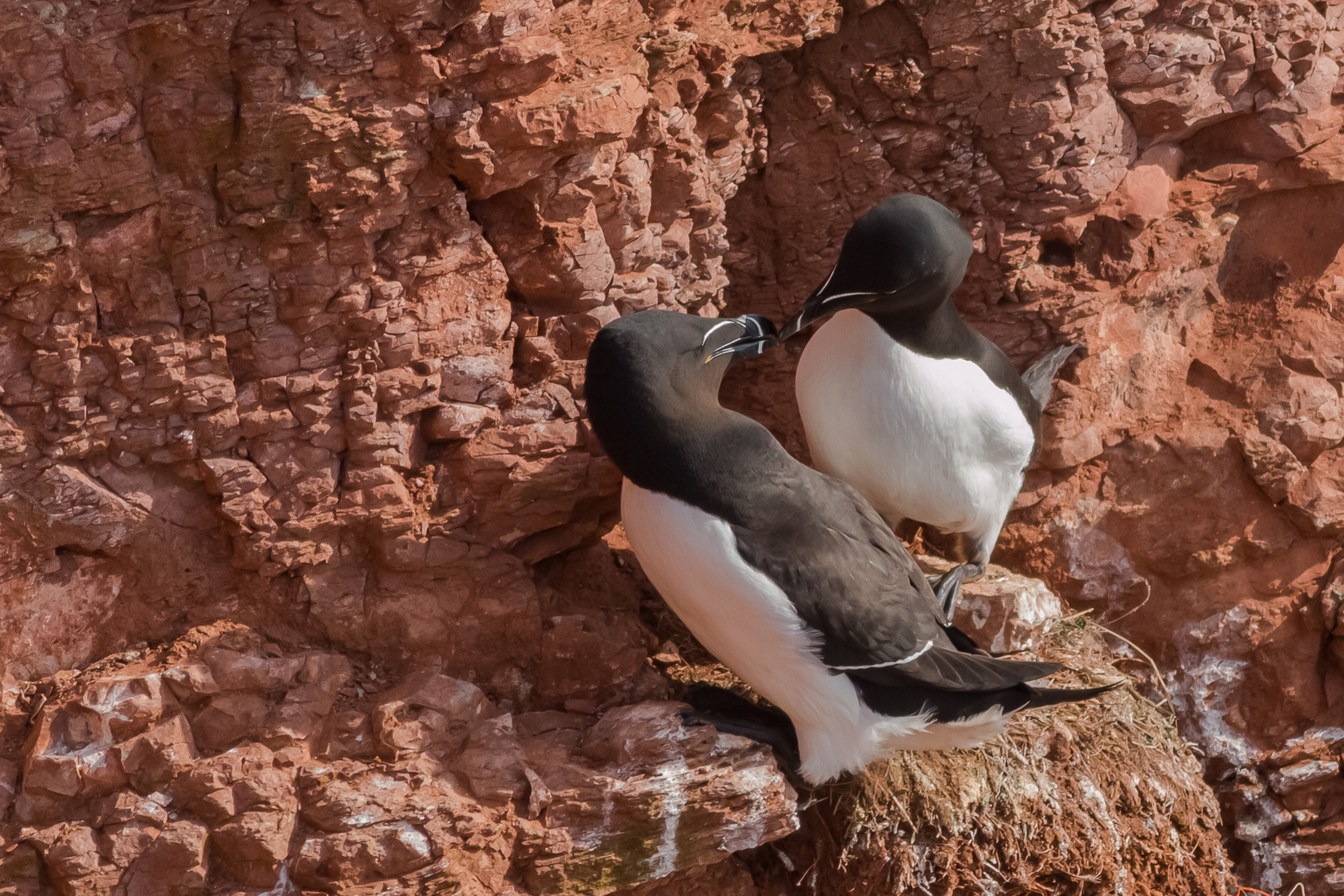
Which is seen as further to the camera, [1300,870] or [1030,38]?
[1300,870]

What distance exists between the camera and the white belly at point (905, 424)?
399 cm

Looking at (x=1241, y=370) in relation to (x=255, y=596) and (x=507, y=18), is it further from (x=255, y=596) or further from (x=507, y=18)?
(x=255, y=596)

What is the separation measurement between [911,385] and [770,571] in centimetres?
95

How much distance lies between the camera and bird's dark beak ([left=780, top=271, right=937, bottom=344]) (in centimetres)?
374

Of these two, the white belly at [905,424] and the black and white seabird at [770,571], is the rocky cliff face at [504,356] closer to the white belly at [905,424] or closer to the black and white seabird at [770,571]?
the black and white seabird at [770,571]

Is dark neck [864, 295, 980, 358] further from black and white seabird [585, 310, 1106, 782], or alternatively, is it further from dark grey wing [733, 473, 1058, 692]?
dark grey wing [733, 473, 1058, 692]

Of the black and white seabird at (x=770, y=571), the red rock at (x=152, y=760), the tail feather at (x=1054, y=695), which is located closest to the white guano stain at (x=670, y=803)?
the black and white seabird at (x=770, y=571)

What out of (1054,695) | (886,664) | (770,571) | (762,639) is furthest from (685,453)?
(1054,695)

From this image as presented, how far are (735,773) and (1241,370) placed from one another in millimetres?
3178

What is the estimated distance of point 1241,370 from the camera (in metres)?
5.20

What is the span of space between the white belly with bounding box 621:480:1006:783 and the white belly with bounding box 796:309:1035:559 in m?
0.85

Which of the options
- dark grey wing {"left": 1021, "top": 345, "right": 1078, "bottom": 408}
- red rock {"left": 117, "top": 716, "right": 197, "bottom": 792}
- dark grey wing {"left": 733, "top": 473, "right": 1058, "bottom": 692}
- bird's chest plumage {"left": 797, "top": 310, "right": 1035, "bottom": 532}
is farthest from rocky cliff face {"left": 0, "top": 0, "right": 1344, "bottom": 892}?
bird's chest plumage {"left": 797, "top": 310, "right": 1035, "bottom": 532}

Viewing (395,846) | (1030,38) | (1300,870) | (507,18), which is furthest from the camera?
(1300,870)

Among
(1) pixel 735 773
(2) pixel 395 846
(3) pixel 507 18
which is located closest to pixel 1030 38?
(3) pixel 507 18
